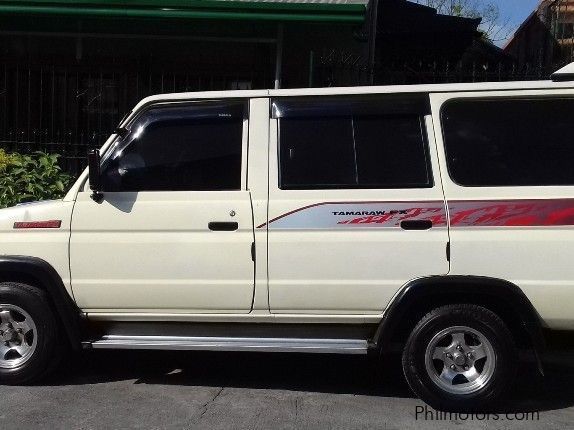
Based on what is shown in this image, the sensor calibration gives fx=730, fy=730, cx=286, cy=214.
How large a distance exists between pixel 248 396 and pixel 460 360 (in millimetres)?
1492

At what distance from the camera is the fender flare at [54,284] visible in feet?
16.2

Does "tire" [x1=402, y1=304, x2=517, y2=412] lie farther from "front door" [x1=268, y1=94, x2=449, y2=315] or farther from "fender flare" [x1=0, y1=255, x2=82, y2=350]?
"fender flare" [x1=0, y1=255, x2=82, y2=350]

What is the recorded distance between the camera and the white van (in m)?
4.62

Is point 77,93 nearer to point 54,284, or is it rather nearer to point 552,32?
point 54,284

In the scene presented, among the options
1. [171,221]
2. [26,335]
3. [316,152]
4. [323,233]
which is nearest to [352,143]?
[316,152]

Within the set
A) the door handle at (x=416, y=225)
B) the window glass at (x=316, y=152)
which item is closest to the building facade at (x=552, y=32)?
the window glass at (x=316, y=152)

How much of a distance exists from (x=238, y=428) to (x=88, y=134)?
6.61m

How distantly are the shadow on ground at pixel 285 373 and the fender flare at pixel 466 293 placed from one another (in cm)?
71

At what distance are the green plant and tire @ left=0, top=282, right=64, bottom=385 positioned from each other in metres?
2.18

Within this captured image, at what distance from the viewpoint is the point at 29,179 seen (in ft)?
23.8

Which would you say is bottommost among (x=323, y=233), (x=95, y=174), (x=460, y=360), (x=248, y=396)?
(x=248, y=396)

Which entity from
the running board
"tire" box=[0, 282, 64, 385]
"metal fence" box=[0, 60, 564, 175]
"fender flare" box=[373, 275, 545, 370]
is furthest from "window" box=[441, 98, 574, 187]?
"metal fence" box=[0, 60, 564, 175]

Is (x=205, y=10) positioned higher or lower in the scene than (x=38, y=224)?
higher

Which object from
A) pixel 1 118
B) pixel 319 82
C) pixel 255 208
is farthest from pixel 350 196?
pixel 1 118
